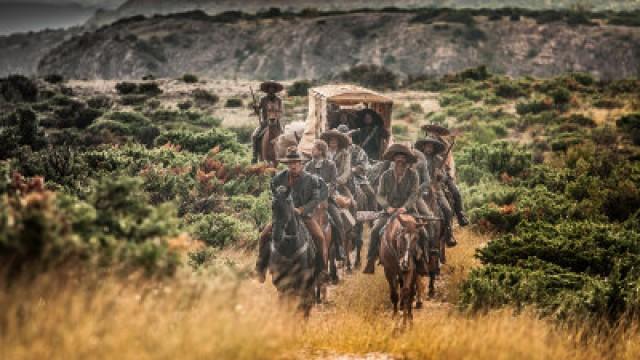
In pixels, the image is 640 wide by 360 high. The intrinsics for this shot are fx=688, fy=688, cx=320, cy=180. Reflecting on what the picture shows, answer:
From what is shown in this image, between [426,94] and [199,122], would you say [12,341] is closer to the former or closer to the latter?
[199,122]

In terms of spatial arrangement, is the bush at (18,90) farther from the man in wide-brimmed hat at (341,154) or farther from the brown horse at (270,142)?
the man in wide-brimmed hat at (341,154)

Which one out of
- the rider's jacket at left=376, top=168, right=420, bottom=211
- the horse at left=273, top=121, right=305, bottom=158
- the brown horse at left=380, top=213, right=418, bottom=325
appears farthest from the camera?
the horse at left=273, top=121, right=305, bottom=158

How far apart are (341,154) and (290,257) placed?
430 centimetres

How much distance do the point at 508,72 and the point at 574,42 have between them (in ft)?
21.8

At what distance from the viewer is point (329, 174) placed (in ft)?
40.4

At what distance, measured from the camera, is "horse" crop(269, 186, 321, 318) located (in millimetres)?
9031

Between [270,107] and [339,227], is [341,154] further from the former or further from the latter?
[270,107]

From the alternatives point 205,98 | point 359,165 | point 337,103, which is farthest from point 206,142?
point 205,98

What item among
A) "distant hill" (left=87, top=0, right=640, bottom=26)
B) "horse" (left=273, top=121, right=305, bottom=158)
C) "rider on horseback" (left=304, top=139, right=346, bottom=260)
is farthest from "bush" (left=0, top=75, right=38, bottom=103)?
"distant hill" (left=87, top=0, right=640, bottom=26)

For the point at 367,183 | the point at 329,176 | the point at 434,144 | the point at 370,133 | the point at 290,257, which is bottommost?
the point at 290,257

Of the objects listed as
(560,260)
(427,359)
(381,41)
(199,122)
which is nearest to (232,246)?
(560,260)

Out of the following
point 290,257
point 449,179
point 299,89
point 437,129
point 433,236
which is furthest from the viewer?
point 299,89

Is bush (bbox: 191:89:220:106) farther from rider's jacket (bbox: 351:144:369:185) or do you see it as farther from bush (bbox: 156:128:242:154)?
rider's jacket (bbox: 351:144:369:185)

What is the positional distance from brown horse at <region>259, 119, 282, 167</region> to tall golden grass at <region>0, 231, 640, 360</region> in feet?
38.8
